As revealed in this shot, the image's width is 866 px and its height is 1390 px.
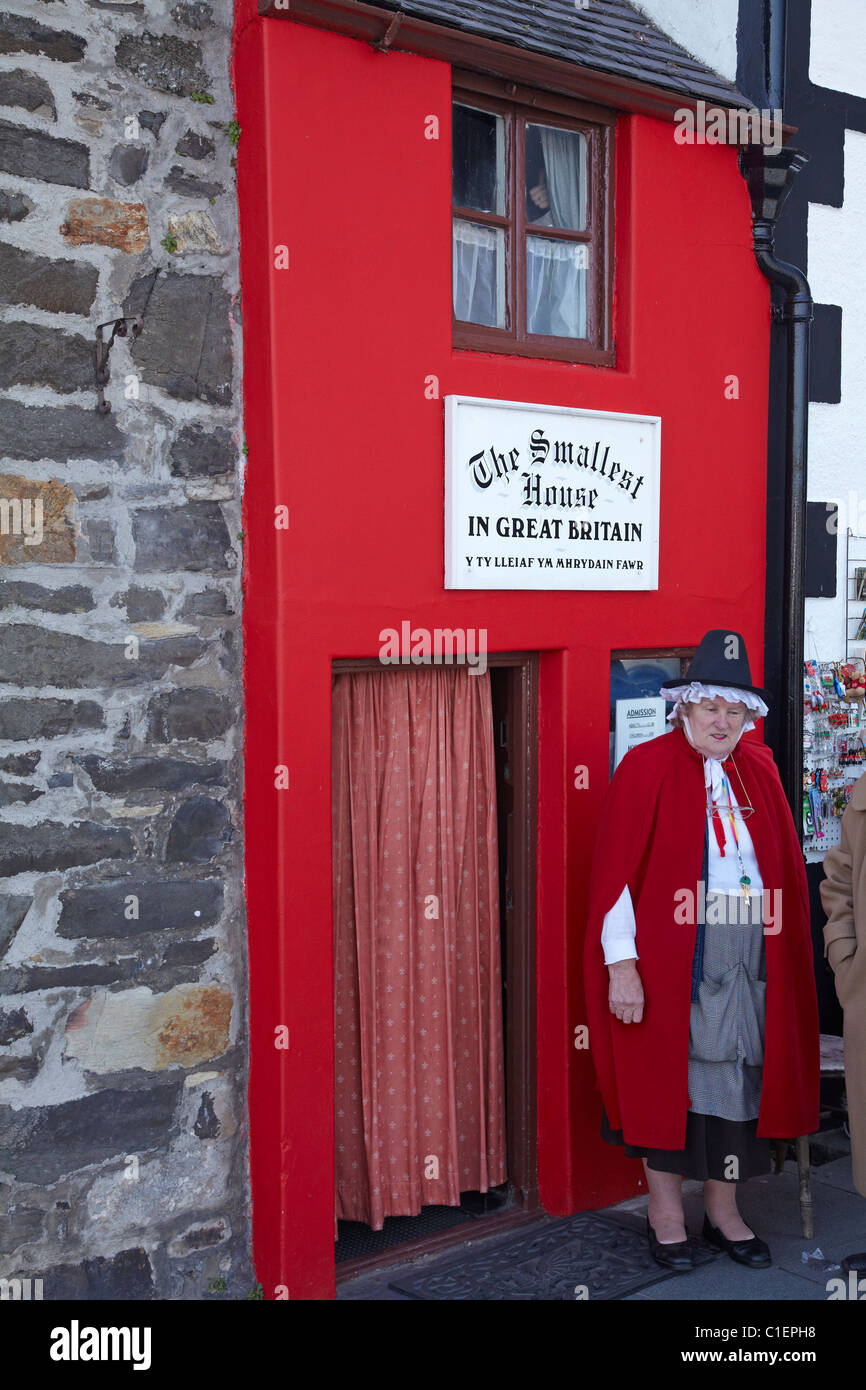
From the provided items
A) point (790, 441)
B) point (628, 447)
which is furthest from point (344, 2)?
point (790, 441)

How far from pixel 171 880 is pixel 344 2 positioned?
9.69ft

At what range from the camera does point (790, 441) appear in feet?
19.4

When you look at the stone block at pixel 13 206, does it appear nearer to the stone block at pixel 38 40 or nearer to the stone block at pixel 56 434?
the stone block at pixel 38 40

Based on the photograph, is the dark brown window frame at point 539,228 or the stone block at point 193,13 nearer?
the stone block at point 193,13

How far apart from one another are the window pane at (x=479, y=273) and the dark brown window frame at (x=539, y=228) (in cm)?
3

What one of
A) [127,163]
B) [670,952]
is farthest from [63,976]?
[127,163]

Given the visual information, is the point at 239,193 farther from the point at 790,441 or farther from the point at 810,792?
the point at 810,792

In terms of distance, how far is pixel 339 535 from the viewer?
4414 millimetres

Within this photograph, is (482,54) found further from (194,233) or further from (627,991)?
(627,991)

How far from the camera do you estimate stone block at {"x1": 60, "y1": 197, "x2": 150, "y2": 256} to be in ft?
13.3

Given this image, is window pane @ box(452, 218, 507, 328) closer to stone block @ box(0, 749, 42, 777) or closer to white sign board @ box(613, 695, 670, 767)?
white sign board @ box(613, 695, 670, 767)

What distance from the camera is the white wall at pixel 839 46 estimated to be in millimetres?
6203
